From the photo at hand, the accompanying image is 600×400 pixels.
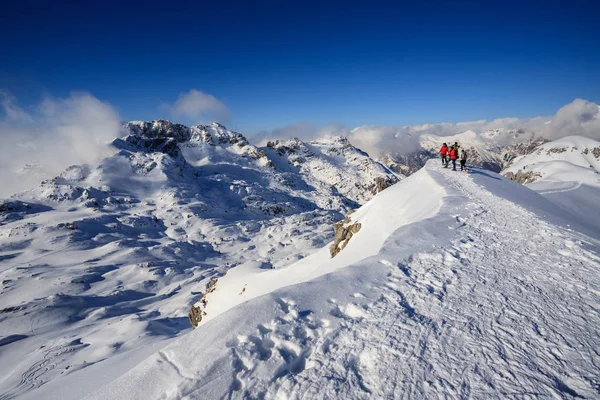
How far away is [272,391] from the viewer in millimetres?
5711

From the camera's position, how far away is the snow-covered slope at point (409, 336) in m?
5.64

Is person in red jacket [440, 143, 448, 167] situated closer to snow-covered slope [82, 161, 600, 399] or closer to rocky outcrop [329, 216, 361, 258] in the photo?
rocky outcrop [329, 216, 361, 258]

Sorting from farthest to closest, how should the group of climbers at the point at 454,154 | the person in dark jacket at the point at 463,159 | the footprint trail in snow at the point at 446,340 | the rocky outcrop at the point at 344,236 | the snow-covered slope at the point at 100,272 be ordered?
the snow-covered slope at the point at 100,272 < the group of climbers at the point at 454,154 < the person in dark jacket at the point at 463,159 < the rocky outcrop at the point at 344,236 < the footprint trail in snow at the point at 446,340

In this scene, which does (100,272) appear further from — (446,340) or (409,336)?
(446,340)

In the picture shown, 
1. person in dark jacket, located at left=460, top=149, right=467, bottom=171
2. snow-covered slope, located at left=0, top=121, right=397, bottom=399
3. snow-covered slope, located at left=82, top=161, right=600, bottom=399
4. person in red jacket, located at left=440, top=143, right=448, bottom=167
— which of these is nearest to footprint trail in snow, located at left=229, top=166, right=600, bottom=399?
snow-covered slope, located at left=82, top=161, right=600, bottom=399

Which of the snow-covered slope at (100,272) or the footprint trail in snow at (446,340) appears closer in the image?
the footprint trail in snow at (446,340)

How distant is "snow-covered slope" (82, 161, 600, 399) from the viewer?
5.64 meters

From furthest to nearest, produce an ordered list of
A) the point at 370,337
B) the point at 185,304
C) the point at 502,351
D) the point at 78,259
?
the point at 78,259 → the point at 185,304 → the point at 370,337 → the point at 502,351

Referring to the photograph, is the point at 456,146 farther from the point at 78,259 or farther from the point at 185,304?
the point at 78,259

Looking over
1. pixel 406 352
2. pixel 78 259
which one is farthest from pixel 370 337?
pixel 78 259

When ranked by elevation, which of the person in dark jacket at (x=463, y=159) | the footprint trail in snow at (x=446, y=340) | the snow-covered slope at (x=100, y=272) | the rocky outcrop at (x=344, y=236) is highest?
the person in dark jacket at (x=463, y=159)

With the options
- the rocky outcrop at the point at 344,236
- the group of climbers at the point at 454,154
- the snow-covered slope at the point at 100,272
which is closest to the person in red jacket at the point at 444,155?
the group of climbers at the point at 454,154

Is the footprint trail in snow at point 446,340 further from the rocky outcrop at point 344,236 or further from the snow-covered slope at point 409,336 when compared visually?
the rocky outcrop at point 344,236

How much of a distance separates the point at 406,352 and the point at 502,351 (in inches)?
84.0
